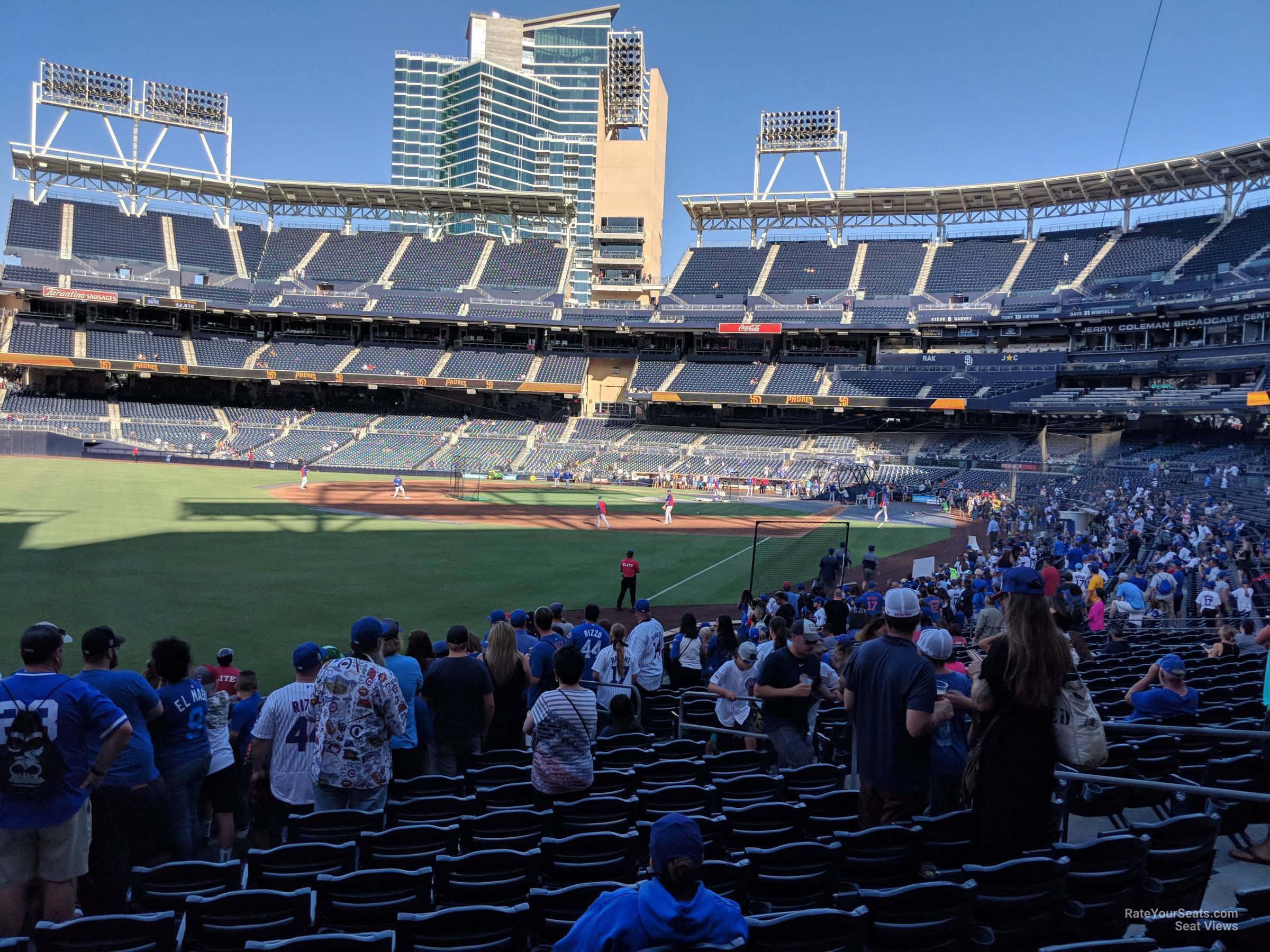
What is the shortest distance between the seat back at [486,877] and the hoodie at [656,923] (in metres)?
1.41

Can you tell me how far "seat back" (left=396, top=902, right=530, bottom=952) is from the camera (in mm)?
3428

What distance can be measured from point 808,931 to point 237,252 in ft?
241

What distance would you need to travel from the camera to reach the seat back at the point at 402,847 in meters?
4.60

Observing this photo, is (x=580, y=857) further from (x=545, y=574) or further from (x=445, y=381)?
(x=445, y=381)

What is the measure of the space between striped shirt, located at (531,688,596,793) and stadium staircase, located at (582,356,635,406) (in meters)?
61.1

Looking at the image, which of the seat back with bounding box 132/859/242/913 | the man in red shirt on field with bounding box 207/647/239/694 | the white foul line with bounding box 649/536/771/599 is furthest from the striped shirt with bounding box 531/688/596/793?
the white foul line with bounding box 649/536/771/599

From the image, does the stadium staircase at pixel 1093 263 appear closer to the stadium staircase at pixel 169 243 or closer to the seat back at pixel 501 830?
the seat back at pixel 501 830

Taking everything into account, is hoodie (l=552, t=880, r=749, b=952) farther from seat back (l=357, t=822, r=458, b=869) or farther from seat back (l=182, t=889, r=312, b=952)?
seat back (l=357, t=822, r=458, b=869)

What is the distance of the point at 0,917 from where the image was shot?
13.3 ft

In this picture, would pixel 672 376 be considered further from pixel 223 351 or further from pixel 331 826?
pixel 331 826

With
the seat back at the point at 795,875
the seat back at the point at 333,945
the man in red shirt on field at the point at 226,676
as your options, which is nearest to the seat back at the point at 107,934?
the seat back at the point at 333,945

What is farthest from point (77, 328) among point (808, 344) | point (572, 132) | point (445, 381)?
point (572, 132)

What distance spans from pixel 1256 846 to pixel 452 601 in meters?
14.5

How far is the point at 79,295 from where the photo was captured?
57031 mm
